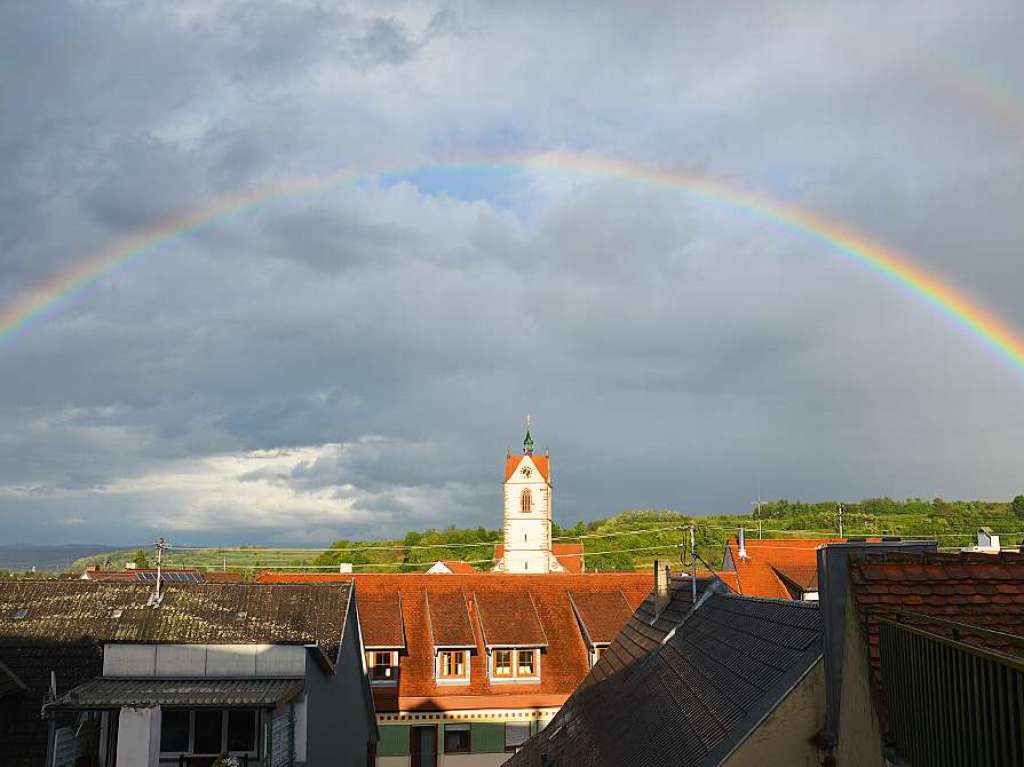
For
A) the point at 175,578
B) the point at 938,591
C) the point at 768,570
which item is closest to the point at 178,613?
the point at 175,578

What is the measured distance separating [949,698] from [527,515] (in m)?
103

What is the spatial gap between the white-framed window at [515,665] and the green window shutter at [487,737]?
6.16 feet

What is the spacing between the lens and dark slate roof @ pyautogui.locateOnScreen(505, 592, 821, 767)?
31.6ft

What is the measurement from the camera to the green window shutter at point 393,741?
34594 mm

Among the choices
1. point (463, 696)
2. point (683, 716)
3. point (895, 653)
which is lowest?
point (463, 696)

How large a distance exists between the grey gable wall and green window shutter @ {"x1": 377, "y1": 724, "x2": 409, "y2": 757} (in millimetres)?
2940

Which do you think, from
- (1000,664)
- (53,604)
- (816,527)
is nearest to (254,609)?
(53,604)

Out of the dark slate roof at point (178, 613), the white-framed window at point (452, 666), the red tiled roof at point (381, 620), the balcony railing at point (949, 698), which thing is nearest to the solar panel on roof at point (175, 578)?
the dark slate roof at point (178, 613)

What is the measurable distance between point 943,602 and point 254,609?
64.5ft

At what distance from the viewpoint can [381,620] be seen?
37.4 metres

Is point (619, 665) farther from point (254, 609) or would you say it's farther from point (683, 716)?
point (254, 609)

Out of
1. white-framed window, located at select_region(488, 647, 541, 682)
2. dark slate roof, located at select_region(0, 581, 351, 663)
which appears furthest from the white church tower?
dark slate roof, located at select_region(0, 581, 351, 663)

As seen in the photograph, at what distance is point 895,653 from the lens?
7.01m

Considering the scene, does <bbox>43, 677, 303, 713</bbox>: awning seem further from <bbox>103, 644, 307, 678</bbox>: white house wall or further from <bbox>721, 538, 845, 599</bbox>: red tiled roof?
<bbox>721, 538, 845, 599</bbox>: red tiled roof
